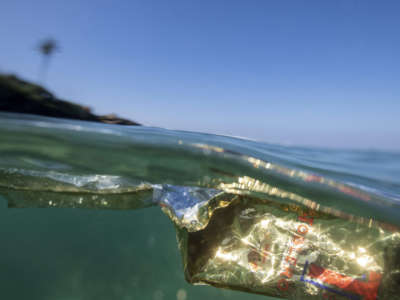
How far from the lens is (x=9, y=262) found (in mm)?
4898

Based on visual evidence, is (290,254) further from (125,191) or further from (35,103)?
(35,103)

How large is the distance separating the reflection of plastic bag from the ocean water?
1.97 feet

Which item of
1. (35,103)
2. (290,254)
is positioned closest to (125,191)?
(35,103)

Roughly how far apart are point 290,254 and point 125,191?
3893mm

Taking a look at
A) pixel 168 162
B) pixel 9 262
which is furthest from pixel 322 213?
pixel 9 262

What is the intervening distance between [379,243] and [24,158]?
670 centimetres

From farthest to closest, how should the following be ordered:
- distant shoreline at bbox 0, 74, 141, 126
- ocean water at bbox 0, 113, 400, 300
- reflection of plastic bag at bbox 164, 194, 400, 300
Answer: ocean water at bbox 0, 113, 400, 300 → reflection of plastic bag at bbox 164, 194, 400, 300 → distant shoreline at bbox 0, 74, 141, 126

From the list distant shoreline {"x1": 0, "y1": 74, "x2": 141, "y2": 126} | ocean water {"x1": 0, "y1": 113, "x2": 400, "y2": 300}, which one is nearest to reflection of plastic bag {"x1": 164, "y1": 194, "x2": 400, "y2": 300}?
ocean water {"x1": 0, "y1": 113, "x2": 400, "y2": 300}

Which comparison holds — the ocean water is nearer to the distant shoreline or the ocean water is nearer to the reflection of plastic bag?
the distant shoreline

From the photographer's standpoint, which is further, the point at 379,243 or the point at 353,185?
the point at 353,185

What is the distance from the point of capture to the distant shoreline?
9.60 ft

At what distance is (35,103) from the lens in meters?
3.23

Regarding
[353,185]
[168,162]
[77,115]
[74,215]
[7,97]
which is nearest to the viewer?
[7,97]

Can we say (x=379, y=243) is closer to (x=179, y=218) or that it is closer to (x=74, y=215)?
(x=179, y=218)
